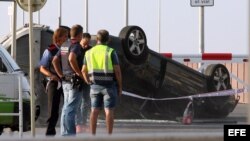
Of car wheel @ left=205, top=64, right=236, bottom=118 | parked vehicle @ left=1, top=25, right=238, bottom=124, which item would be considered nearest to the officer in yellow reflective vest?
parked vehicle @ left=1, top=25, right=238, bottom=124

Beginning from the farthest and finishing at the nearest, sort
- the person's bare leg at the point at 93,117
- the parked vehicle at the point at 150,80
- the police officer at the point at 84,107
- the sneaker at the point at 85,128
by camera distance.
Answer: the parked vehicle at the point at 150,80 < the sneaker at the point at 85,128 < the police officer at the point at 84,107 < the person's bare leg at the point at 93,117

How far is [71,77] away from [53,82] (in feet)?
1.67

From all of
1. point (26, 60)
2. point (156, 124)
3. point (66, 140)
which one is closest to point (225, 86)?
point (156, 124)

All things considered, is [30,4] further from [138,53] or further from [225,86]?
[225,86]

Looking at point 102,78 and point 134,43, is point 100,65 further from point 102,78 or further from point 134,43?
point 134,43

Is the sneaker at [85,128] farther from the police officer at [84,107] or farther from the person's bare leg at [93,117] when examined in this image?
the person's bare leg at [93,117]

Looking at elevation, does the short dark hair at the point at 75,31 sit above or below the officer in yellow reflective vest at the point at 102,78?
above

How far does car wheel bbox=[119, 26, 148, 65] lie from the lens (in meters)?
16.9

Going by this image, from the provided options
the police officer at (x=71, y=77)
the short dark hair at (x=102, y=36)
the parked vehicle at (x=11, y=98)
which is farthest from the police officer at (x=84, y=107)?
the parked vehicle at (x=11, y=98)

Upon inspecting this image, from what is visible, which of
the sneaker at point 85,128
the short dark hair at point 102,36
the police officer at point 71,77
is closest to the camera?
the police officer at point 71,77

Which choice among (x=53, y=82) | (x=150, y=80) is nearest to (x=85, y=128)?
(x=53, y=82)

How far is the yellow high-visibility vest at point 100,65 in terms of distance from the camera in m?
12.8

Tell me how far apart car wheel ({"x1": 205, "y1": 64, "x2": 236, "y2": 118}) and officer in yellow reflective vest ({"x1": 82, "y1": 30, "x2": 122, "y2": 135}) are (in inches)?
233

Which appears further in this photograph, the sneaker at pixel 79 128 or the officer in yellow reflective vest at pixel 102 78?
the sneaker at pixel 79 128
